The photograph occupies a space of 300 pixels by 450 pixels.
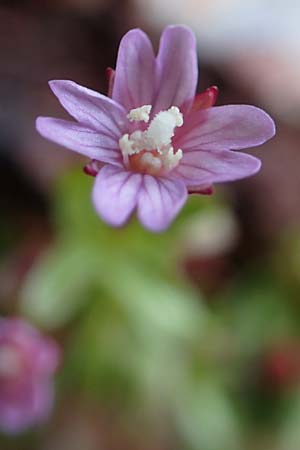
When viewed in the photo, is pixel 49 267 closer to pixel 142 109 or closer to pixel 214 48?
pixel 142 109

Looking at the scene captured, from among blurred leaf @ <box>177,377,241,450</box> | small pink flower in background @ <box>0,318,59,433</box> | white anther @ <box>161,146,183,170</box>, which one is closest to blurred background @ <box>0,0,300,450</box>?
blurred leaf @ <box>177,377,241,450</box>

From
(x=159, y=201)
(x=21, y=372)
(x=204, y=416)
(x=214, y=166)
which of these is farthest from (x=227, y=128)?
(x=204, y=416)

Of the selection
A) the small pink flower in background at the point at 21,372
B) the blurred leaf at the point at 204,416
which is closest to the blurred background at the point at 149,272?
the blurred leaf at the point at 204,416

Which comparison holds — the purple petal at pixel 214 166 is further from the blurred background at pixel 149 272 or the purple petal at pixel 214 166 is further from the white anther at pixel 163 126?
the blurred background at pixel 149 272

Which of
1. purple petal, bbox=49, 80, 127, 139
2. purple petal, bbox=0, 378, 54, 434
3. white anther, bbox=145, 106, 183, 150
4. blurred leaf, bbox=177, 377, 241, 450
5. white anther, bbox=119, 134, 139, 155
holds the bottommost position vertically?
blurred leaf, bbox=177, 377, 241, 450

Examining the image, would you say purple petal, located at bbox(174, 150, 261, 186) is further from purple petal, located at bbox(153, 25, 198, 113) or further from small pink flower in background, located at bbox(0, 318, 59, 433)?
small pink flower in background, located at bbox(0, 318, 59, 433)

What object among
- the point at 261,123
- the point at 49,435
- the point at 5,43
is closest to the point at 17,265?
the point at 49,435
